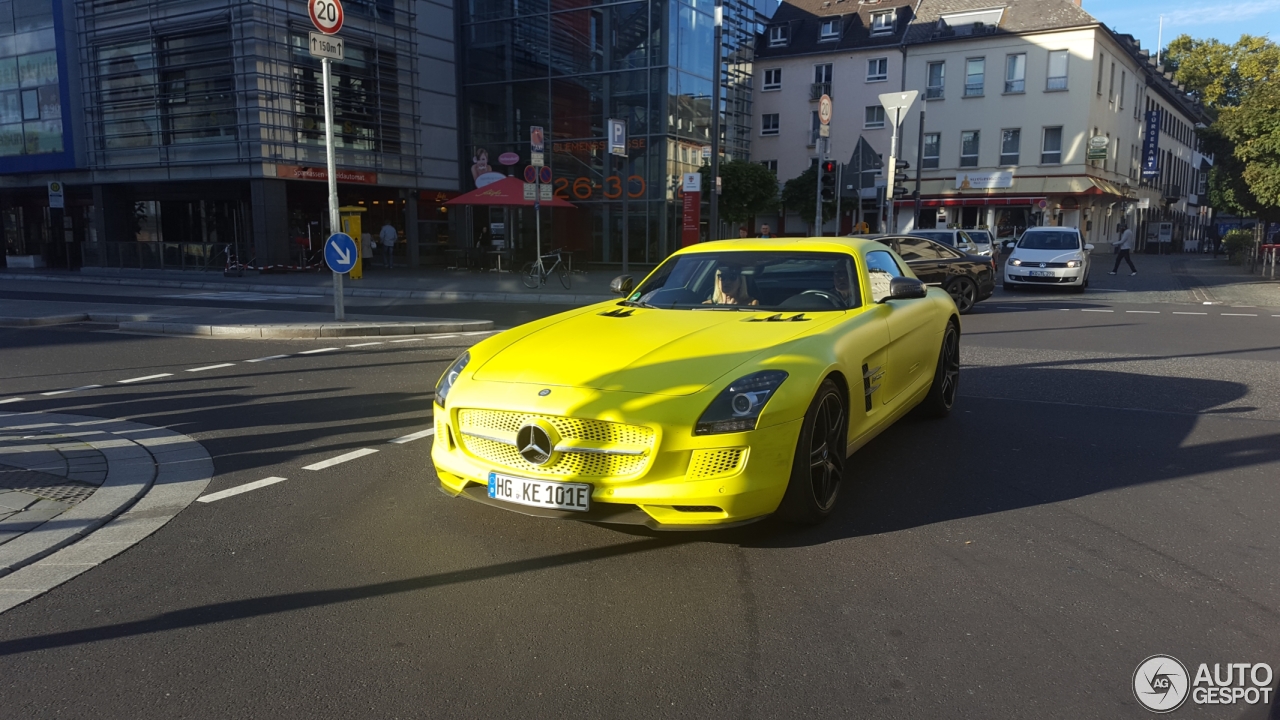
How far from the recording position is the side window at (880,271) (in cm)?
571

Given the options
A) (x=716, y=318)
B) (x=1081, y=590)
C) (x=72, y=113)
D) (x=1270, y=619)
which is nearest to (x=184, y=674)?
(x=716, y=318)

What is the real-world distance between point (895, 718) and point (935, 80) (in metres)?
49.6

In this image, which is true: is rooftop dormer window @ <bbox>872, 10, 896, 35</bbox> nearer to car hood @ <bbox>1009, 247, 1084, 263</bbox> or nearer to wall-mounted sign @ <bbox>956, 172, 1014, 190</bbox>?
wall-mounted sign @ <bbox>956, 172, 1014, 190</bbox>

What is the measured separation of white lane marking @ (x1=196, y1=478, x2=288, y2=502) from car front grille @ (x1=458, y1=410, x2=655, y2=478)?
2.07 m

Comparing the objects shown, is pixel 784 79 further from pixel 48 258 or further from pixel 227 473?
pixel 227 473

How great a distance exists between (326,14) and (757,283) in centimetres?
981

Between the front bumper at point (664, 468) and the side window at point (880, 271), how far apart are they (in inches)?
78.7

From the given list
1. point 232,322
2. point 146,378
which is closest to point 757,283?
point 146,378

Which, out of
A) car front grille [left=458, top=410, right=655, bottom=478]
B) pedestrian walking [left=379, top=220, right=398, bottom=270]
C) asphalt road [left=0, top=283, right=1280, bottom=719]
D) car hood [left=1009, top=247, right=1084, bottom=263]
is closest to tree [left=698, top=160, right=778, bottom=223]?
pedestrian walking [left=379, top=220, right=398, bottom=270]

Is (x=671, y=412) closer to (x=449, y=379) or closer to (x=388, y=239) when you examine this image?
(x=449, y=379)

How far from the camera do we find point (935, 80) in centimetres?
4734

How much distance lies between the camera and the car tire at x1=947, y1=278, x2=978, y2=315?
53.9ft

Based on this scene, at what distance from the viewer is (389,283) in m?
24.5

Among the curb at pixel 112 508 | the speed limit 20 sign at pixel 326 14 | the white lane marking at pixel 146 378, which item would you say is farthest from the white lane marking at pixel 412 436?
the speed limit 20 sign at pixel 326 14
